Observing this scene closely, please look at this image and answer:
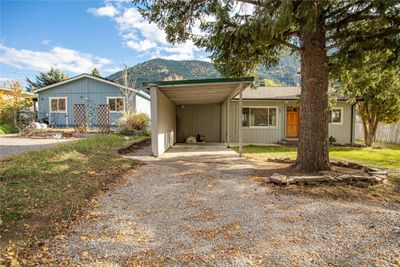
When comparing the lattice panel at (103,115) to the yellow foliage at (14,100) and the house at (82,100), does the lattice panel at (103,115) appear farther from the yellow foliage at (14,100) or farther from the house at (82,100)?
the yellow foliage at (14,100)

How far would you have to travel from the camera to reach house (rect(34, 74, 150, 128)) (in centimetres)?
1788

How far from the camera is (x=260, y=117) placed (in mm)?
14383

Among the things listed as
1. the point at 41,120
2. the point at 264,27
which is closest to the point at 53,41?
the point at 41,120

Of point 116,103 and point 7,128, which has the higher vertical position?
point 116,103

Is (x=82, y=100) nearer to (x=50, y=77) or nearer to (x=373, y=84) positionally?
(x=50, y=77)

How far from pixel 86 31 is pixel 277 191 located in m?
15.7

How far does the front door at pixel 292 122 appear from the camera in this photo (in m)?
14.6

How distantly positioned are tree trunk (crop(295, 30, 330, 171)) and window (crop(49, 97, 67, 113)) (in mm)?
17404

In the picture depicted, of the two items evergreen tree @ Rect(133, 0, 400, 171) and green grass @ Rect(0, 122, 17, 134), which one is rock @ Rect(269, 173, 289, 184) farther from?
green grass @ Rect(0, 122, 17, 134)

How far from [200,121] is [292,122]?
5.38 meters

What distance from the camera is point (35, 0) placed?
8062 mm

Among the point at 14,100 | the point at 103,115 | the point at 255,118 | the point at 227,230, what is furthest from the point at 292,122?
the point at 14,100

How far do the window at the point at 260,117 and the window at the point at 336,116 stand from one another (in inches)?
124

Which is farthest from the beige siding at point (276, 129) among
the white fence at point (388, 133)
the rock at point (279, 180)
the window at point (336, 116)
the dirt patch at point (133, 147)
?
the rock at point (279, 180)
